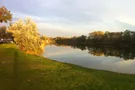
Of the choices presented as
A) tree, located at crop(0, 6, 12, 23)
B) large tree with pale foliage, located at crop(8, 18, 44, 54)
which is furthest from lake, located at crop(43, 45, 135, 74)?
tree, located at crop(0, 6, 12, 23)

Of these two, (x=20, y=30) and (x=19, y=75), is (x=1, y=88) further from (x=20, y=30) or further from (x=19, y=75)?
(x=20, y=30)

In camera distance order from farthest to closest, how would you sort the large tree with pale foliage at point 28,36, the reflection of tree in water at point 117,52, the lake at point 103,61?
1. the reflection of tree in water at point 117,52
2. the large tree with pale foliage at point 28,36
3. the lake at point 103,61

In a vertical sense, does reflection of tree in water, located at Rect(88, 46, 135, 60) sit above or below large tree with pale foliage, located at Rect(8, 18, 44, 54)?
below

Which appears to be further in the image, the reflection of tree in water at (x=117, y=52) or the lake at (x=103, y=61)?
the reflection of tree in water at (x=117, y=52)

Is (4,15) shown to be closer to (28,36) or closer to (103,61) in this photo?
(28,36)

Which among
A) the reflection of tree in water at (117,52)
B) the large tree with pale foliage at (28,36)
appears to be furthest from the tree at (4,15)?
the reflection of tree in water at (117,52)

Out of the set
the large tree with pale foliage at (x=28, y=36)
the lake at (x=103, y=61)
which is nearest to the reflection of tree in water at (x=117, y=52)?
the lake at (x=103, y=61)

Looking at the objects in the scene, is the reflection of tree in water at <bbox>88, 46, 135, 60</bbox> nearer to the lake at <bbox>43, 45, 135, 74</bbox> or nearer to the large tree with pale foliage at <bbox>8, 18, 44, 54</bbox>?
the lake at <bbox>43, 45, 135, 74</bbox>

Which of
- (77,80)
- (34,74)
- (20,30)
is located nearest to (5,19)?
(20,30)

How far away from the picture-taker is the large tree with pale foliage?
57.2m

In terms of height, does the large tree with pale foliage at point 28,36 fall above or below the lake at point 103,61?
above

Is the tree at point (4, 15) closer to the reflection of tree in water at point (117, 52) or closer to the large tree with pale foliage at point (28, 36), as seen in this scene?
the large tree with pale foliage at point (28, 36)

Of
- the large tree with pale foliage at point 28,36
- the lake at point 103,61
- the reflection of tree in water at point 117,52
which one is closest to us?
the lake at point 103,61

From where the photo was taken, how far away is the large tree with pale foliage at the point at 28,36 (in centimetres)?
5722
